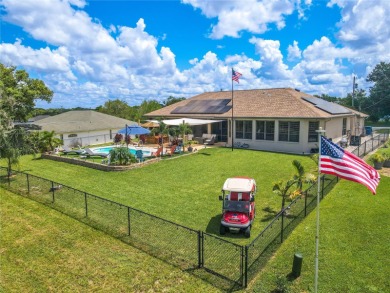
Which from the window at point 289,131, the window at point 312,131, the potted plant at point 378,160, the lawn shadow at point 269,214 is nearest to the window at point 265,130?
the window at point 289,131

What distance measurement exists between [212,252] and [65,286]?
416 cm

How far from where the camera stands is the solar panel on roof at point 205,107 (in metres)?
31.9

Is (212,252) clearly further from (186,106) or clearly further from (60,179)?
(186,106)

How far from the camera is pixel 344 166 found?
673cm

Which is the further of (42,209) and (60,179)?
(60,179)

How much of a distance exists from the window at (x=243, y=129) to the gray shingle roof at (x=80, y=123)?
17349mm

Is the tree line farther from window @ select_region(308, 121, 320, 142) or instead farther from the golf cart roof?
the golf cart roof

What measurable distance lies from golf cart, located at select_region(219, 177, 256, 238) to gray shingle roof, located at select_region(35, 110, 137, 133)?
1059 inches

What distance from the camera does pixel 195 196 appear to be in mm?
13789

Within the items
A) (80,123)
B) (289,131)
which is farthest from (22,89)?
(289,131)

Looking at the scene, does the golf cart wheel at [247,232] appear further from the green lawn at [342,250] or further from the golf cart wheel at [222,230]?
the green lawn at [342,250]

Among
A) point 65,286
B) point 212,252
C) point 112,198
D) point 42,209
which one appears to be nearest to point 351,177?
point 212,252

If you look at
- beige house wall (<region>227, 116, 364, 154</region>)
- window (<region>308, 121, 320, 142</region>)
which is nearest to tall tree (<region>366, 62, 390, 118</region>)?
beige house wall (<region>227, 116, 364, 154</region>)

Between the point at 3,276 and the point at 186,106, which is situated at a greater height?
the point at 186,106
